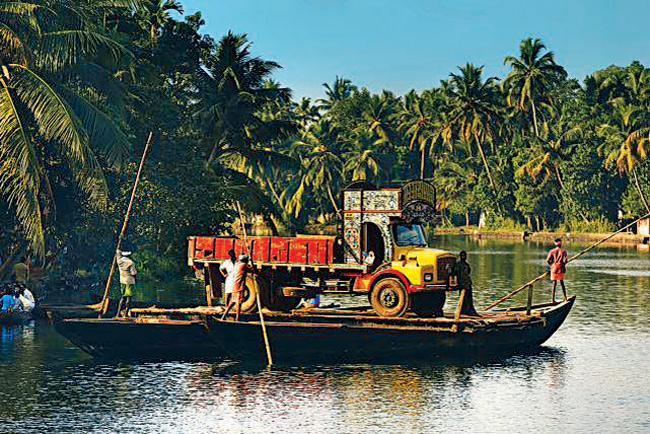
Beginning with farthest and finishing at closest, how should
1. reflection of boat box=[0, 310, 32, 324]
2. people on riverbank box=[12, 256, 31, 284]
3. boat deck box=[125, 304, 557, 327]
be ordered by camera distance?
people on riverbank box=[12, 256, 31, 284] < reflection of boat box=[0, 310, 32, 324] < boat deck box=[125, 304, 557, 327]

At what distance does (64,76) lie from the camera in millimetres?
33719

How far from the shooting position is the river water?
18.9m

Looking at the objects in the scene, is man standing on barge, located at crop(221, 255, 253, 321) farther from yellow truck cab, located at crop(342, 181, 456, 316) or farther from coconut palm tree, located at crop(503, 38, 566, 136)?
coconut palm tree, located at crop(503, 38, 566, 136)

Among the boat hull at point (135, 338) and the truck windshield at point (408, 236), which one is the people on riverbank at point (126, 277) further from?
the truck windshield at point (408, 236)

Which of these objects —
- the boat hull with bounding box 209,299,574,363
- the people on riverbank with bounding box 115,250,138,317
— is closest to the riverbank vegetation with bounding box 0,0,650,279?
the people on riverbank with bounding box 115,250,138,317

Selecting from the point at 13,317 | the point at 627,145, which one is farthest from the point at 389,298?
the point at 627,145

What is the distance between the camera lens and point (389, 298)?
2564 centimetres

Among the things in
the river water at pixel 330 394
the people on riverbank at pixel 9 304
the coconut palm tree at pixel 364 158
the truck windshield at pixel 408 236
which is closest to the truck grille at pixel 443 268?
the truck windshield at pixel 408 236

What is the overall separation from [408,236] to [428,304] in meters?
1.88

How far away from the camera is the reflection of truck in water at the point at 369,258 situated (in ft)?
83.8

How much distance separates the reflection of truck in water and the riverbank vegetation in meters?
6.47

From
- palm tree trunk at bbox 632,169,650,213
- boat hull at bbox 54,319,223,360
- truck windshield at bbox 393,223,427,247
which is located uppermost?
palm tree trunk at bbox 632,169,650,213

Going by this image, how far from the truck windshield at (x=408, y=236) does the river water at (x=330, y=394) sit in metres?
3.41

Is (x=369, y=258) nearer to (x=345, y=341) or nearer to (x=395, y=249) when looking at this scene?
(x=395, y=249)
